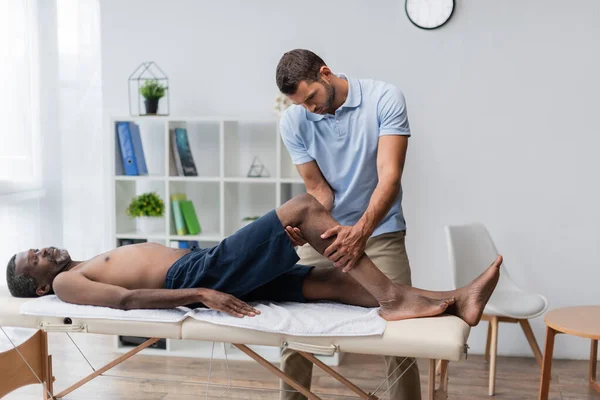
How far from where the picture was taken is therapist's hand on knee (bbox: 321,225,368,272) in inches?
74.0

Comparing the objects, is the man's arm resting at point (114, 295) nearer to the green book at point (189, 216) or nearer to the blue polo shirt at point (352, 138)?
the blue polo shirt at point (352, 138)

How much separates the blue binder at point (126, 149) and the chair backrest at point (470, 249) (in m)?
1.58

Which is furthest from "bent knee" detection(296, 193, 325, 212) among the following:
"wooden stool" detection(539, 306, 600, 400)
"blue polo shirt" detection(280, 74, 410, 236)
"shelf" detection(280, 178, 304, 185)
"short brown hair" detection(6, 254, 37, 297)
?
"shelf" detection(280, 178, 304, 185)

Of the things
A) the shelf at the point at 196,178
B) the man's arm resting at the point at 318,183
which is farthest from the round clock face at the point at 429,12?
the man's arm resting at the point at 318,183

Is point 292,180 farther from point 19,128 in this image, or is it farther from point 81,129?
point 19,128

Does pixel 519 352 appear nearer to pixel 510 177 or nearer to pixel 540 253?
pixel 540 253

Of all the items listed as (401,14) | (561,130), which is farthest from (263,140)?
(561,130)

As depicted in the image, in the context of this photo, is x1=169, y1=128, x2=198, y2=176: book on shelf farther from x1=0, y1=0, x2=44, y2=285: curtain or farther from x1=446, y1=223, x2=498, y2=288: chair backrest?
x1=446, y1=223, x2=498, y2=288: chair backrest

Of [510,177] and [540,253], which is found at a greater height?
[510,177]

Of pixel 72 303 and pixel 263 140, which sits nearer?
pixel 72 303

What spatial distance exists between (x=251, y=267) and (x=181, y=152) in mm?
1492

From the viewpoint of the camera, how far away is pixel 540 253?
334 centimetres

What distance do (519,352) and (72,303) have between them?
90.0 inches

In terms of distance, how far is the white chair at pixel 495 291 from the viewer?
9.54 feet
